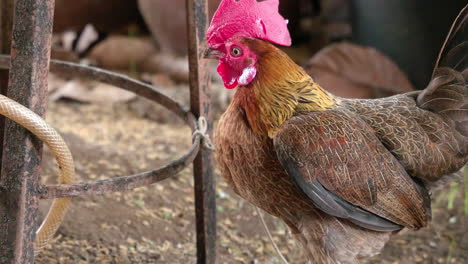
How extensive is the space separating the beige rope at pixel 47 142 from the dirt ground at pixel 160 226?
16.2 inches

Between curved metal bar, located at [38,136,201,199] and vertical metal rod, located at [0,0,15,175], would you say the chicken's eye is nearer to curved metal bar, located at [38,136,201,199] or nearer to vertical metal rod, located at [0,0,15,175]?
curved metal bar, located at [38,136,201,199]

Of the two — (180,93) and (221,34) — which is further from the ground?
(221,34)

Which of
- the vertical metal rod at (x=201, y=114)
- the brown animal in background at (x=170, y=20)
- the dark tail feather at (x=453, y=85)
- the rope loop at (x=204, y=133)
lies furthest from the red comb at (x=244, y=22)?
the brown animal in background at (x=170, y=20)

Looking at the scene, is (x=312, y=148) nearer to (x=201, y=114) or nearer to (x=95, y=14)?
(x=201, y=114)

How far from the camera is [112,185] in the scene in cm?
170

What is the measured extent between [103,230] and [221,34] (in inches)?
41.9

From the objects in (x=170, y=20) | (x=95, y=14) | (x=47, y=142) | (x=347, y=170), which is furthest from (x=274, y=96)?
(x=95, y=14)

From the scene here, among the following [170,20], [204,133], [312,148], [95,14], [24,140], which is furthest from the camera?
[95,14]

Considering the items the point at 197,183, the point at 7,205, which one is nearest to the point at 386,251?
the point at 197,183

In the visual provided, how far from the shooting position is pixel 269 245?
2.71m

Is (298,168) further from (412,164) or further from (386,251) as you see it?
(386,251)

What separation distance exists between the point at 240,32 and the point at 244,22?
0.03 meters

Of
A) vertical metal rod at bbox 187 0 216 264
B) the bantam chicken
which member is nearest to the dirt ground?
vertical metal rod at bbox 187 0 216 264

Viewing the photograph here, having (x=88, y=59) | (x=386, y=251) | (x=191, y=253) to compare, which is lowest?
(x=386, y=251)
